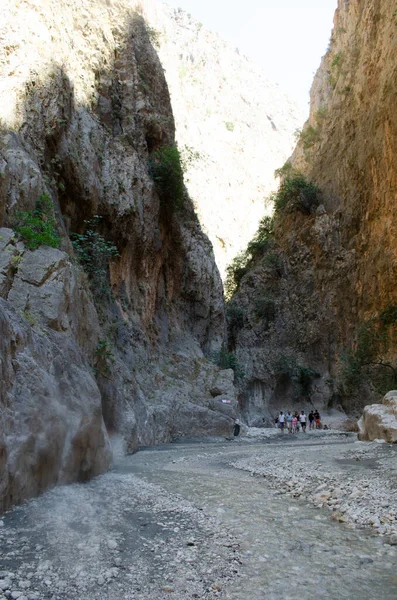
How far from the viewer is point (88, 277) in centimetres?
1742

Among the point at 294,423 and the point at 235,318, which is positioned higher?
the point at 235,318

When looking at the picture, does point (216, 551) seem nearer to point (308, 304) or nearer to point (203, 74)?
point (308, 304)

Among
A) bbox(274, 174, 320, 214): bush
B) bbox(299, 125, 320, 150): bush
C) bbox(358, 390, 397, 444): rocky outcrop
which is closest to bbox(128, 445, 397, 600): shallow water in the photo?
bbox(358, 390, 397, 444): rocky outcrop

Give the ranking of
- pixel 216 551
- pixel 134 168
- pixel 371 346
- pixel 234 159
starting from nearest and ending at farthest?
pixel 216 551 → pixel 134 168 → pixel 371 346 → pixel 234 159

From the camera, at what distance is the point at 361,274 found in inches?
1323

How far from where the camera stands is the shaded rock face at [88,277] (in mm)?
7227

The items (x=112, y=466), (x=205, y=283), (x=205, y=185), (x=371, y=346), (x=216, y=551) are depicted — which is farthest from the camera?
(x=205, y=185)

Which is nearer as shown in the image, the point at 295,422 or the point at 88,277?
the point at 88,277

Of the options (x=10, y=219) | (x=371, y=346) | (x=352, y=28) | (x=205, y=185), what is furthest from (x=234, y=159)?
(x=10, y=219)

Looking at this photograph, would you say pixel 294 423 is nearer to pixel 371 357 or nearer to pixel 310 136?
pixel 371 357

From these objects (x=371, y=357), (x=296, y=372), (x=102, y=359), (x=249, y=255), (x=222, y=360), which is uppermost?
(x=249, y=255)

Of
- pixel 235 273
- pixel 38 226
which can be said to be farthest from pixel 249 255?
pixel 38 226

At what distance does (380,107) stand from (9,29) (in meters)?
23.5

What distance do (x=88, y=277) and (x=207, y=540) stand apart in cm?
1347
